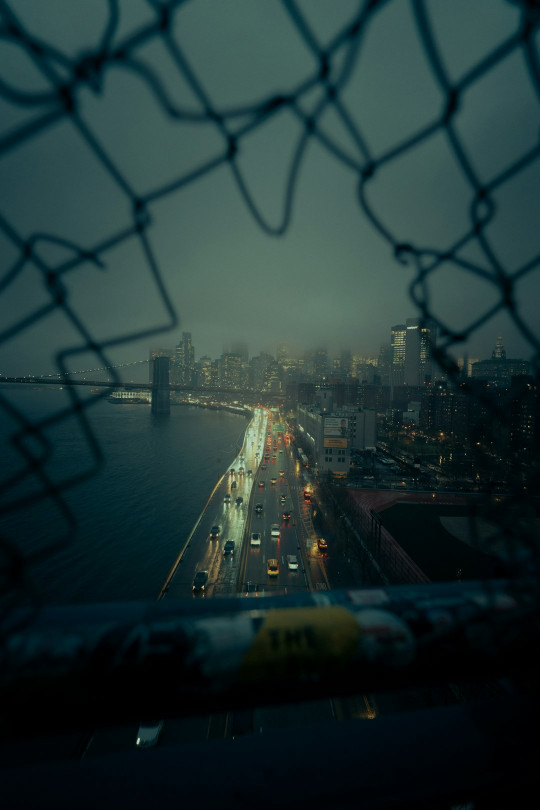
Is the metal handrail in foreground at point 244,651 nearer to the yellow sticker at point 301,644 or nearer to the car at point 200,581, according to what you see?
the yellow sticker at point 301,644

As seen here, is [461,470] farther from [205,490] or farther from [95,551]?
[95,551]

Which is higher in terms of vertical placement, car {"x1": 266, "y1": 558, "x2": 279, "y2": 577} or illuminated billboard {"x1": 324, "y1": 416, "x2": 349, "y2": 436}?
illuminated billboard {"x1": 324, "y1": 416, "x2": 349, "y2": 436}

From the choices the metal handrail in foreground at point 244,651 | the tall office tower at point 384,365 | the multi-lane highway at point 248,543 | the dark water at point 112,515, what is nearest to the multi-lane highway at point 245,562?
the multi-lane highway at point 248,543

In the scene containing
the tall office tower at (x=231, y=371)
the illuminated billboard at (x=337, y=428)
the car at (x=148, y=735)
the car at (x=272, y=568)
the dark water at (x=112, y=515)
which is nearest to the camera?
the car at (x=148, y=735)

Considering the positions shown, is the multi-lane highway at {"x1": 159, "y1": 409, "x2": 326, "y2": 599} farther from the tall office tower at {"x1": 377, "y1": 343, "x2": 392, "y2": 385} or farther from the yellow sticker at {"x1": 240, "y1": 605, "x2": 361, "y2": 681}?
the tall office tower at {"x1": 377, "y1": 343, "x2": 392, "y2": 385}

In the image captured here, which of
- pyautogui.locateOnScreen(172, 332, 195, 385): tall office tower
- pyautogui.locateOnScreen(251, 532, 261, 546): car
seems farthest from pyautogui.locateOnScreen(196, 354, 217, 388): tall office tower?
pyautogui.locateOnScreen(251, 532, 261, 546): car

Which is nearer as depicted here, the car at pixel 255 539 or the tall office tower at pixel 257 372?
the car at pixel 255 539

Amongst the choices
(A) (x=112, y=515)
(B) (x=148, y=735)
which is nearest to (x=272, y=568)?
(B) (x=148, y=735)
